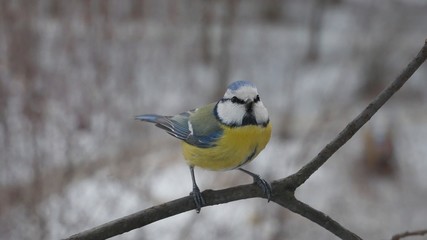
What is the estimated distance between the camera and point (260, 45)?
8602 mm

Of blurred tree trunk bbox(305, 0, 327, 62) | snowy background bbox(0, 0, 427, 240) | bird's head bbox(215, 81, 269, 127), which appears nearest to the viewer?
bird's head bbox(215, 81, 269, 127)

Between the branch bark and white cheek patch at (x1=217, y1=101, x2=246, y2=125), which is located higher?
white cheek patch at (x1=217, y1=101, x2=246, y2=125)

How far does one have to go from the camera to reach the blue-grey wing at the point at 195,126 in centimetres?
142

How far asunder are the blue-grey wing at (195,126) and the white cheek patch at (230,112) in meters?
0.03

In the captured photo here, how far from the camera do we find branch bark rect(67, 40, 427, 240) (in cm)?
90

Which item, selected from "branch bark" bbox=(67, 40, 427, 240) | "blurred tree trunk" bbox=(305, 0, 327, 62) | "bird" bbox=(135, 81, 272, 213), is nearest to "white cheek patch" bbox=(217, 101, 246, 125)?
"bird" bbox=(135, 81, 272, 213)

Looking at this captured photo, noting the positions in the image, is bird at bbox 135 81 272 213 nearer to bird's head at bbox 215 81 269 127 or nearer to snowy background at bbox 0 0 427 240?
bird's head at bbox 215 81 269 127

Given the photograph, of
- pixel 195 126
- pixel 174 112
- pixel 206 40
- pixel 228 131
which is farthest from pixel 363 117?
pixel 206 40

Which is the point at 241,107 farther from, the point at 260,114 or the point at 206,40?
the point at 206,40

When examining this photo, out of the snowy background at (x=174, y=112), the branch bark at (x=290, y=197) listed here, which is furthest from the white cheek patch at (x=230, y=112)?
the snowy background at (x=174, y=112)

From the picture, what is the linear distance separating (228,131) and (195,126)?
127mm

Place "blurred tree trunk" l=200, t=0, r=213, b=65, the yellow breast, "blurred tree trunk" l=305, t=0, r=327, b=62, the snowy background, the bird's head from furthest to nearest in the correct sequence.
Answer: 1. "blurred tree trunk" l=305, t=0, r=327, b=62
2. "blurred tree trunk" l=200, t=0, r=213, b=65
3. the snowy background
4. the yellow breast
5. the bird's head

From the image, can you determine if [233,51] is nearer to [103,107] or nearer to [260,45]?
[260,45]

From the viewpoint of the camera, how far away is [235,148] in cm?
136
